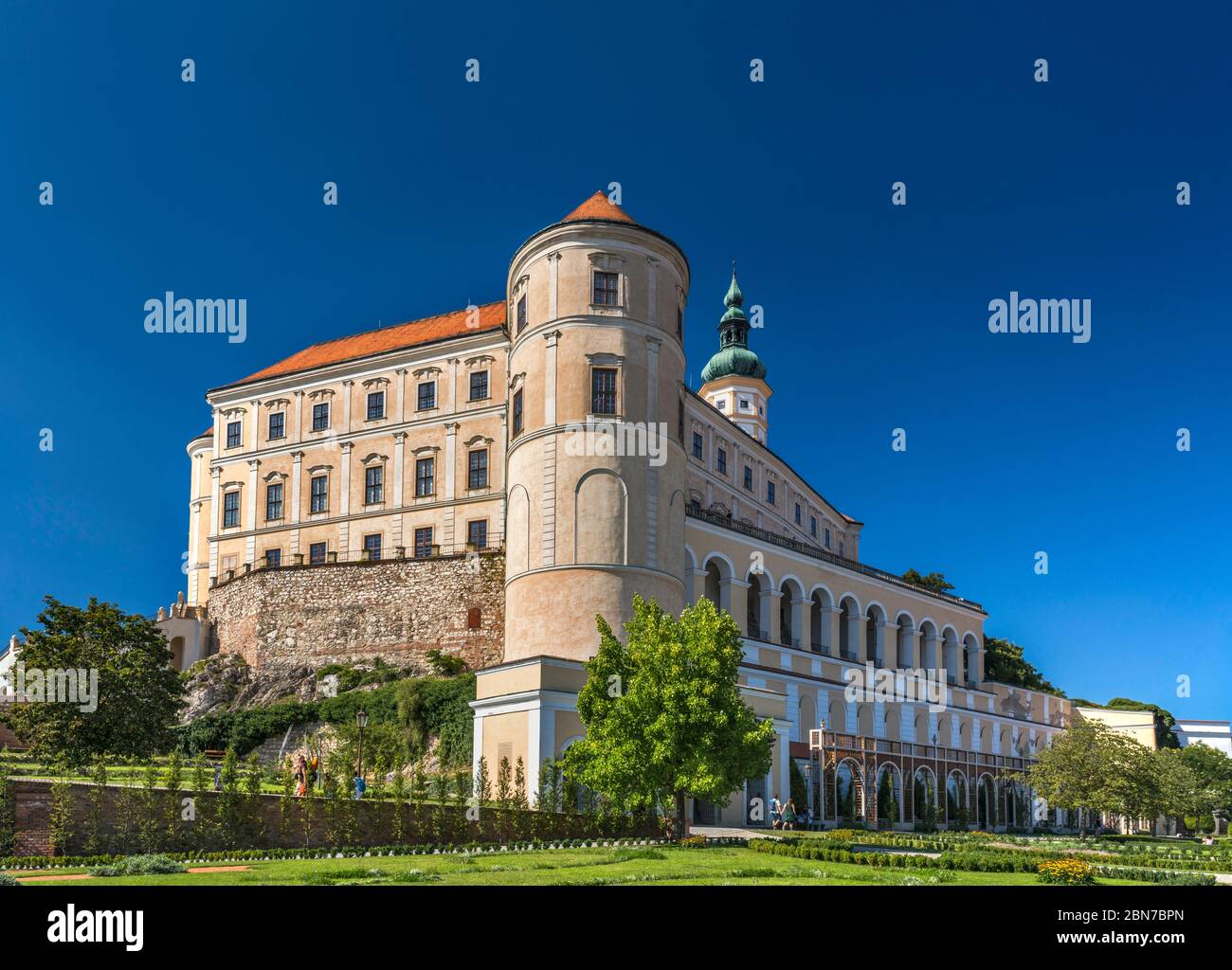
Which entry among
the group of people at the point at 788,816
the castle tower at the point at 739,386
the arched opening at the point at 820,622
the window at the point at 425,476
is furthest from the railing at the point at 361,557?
the castle tower at the point at 739,386

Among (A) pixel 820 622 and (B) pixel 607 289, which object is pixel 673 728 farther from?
(A) pixel 820 622

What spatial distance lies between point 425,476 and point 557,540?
1901cm

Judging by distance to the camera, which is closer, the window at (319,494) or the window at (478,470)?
the window at (478,470)

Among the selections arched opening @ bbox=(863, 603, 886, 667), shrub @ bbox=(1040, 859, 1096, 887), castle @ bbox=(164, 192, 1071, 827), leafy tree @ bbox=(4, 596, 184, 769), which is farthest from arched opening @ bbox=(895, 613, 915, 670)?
shrub @ bbox=(1040, 859, 1096, 887)

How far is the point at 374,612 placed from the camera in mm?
59125

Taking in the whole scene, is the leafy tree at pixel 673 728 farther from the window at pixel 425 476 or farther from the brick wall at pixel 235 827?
the window at pixel 425 476

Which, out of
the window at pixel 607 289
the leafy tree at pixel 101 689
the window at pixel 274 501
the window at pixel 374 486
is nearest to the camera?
the leafy tree at pixel 101 689

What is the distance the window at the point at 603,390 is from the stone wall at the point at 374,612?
1314 centimetres

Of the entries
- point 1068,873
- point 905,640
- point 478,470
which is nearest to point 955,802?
point 905,640

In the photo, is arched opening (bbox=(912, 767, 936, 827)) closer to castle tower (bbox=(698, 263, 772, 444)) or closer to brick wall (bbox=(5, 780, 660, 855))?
brick wall (bbox=(5, 780, 660, 855))

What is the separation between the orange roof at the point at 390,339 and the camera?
6556 cm
